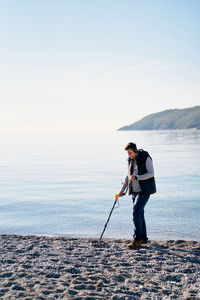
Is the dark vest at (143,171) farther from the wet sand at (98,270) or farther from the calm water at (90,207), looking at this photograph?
the calm water at (90,207)

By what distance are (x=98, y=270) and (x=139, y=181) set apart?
8.69ft

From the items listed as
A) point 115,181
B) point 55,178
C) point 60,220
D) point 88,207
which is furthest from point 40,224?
point 55,178

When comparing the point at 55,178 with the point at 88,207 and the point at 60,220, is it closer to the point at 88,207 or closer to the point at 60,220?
the point at 88,207

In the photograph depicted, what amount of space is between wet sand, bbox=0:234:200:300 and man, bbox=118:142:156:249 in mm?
689

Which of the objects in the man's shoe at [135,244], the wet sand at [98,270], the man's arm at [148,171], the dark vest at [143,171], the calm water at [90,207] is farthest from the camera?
the calm water at [90,207]

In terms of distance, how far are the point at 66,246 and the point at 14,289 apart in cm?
331

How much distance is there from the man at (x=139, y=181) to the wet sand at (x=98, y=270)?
689 millimetres

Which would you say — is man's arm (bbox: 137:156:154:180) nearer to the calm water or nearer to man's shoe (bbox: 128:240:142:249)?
man's shoe (bbox: 128:240:142:249)

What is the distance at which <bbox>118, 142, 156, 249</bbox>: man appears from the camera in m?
8.57

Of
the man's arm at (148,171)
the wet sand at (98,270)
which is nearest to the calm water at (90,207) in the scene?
the wet sand at (98,270)

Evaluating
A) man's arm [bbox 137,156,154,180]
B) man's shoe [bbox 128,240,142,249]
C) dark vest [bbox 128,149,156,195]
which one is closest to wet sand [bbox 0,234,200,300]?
man's shoe [bbox 128,240,142,249]

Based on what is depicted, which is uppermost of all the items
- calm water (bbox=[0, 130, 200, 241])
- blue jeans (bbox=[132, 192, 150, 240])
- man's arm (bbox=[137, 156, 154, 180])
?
man's arm (bbox=[137, 156, 154, 180])

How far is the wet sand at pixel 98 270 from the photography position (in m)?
5.92

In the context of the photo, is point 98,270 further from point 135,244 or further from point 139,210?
point 139,210
